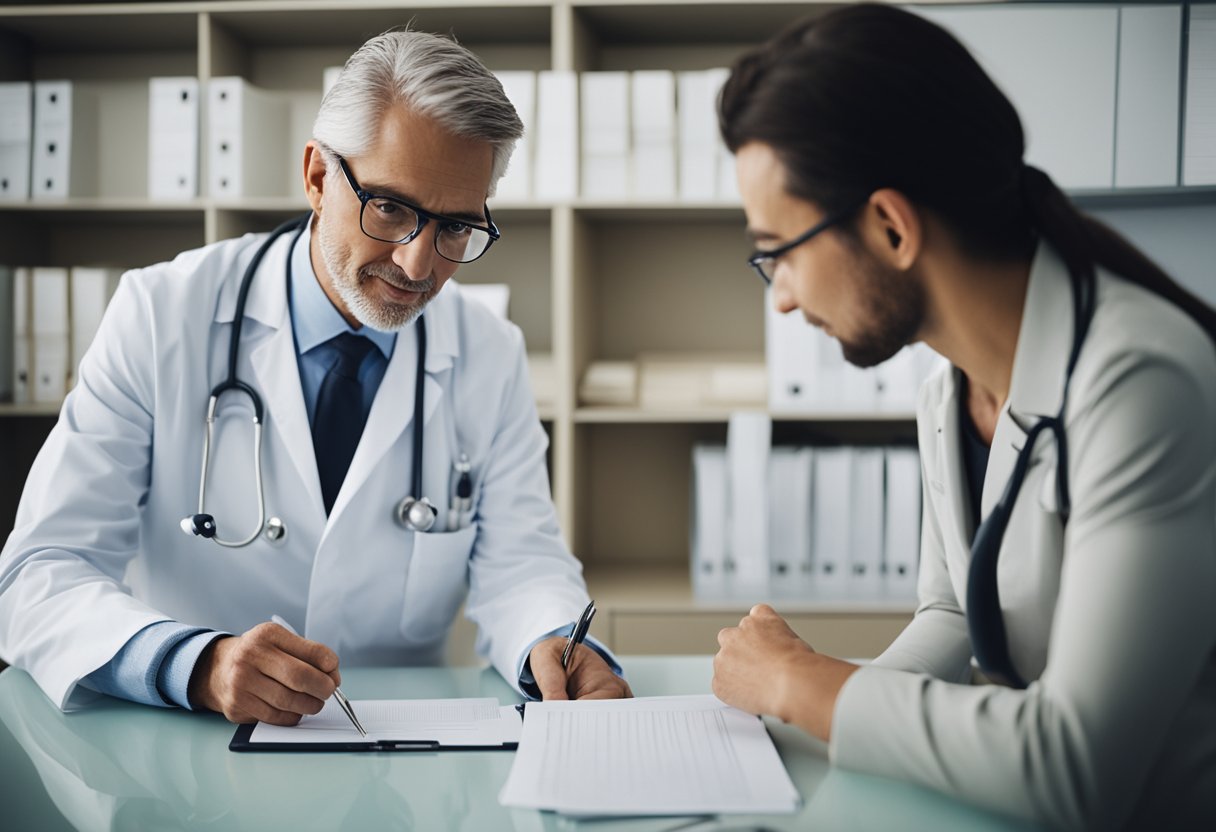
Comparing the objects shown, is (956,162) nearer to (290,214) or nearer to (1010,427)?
(1010,427)

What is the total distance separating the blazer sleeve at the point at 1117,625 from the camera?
2.41 feet

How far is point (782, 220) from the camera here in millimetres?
919

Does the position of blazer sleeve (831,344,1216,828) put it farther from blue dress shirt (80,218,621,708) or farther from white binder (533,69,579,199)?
white binder (533,69,579,199)

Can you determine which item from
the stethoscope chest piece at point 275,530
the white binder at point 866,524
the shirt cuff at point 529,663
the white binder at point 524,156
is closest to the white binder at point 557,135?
the white binder at point 524,156

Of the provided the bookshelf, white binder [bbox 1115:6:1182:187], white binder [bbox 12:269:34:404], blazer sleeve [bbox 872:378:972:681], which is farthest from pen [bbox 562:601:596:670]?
white binder [bbox 12:269:34:404]

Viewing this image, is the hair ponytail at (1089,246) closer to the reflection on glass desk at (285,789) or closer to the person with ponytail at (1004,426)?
the person with ponytail at (1004,426)

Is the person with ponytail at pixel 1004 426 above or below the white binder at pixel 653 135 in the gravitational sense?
below

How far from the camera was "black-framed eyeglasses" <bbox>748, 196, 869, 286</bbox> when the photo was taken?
2.90 ft

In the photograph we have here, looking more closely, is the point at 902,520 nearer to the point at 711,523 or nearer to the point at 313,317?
the point at 711,523

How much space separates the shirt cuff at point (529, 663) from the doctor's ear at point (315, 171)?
0.67 m

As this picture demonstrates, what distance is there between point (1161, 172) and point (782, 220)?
5.59ft

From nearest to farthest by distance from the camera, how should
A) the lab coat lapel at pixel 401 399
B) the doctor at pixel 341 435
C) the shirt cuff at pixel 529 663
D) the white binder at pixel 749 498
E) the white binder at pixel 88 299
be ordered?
the shirt cuff at pixel 529 663, the doctor at pixel 341 435, the lab coat lapel at pixel 401 399, the white binder at pixel 749 498, the white binder at pixel 88 299

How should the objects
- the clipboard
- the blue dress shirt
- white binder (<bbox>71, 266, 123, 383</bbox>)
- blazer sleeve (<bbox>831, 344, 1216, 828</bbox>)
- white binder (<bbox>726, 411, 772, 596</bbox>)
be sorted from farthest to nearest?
white binder (<bbox>71, 266, 123, 383</bbox>), white binder (<bbox>726, 411, 772, 596</bbox>), the blue dress shirt, the clipboard, blazer sleeve (<bbox>831, 344, 1216, 828</bbox>)

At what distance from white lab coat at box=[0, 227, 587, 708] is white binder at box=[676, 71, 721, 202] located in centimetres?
103
